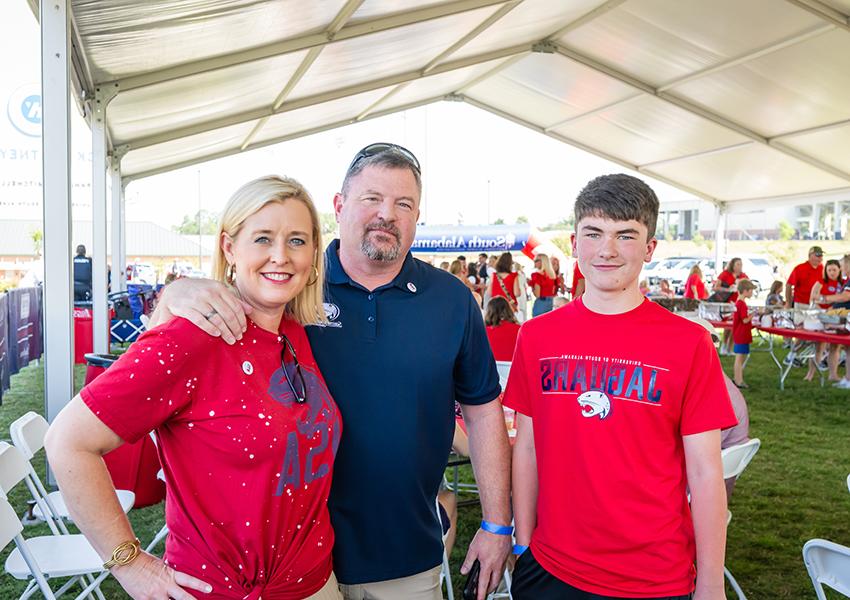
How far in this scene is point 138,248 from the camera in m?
46.9

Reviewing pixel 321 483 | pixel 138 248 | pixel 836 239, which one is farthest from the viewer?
pixel 138 248

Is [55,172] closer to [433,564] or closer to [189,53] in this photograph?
Result: [189,53]

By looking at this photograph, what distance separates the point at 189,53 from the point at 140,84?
25.4 inches

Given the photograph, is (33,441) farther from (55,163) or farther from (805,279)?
(805,279)

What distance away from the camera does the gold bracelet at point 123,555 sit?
133cm

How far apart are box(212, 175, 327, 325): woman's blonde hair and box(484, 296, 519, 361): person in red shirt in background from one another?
435cm

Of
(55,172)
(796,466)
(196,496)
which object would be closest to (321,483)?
(196,496)

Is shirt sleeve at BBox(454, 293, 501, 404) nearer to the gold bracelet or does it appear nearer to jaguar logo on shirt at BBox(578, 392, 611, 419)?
jaguar logo on shirt at BBox(578, 392, 611, 419)

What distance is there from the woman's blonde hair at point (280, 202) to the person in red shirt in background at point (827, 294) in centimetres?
1018

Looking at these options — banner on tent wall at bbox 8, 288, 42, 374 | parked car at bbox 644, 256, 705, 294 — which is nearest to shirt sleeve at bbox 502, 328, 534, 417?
banner on tent wall at bbox 8, 288, 42, 374

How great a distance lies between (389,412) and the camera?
1.78 m

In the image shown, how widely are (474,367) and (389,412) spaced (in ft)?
0.97

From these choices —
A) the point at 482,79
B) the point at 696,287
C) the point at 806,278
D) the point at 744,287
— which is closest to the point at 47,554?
the point at 744,287

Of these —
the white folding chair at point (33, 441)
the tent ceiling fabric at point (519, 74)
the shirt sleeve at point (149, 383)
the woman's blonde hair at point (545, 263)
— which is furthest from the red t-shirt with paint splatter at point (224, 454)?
the woman's blonde hair at point (545, 263)
